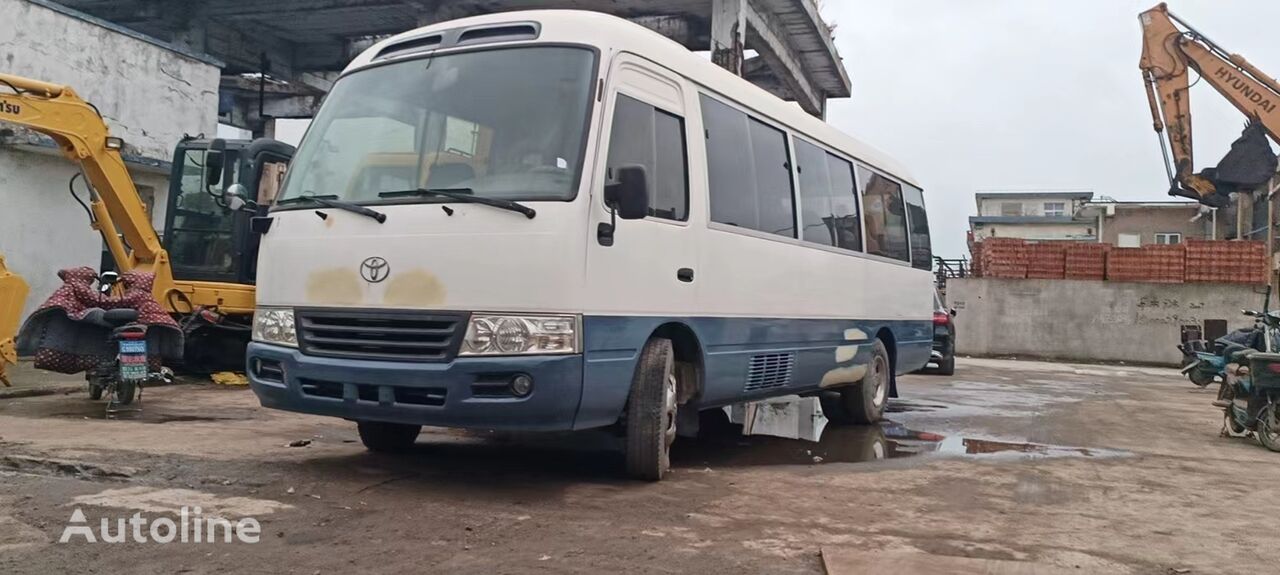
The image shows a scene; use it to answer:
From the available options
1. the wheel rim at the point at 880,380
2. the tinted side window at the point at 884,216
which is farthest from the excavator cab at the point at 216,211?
the wheel rim at the point at 880,380

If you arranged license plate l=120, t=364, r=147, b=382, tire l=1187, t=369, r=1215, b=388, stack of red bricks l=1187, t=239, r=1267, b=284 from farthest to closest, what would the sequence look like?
stack of red bricks l=1187, t=239, r=1267, b=284 → tire l=1187, t=369, r=1215, b=388 → license plate l=120, t=364, r=147, b=382

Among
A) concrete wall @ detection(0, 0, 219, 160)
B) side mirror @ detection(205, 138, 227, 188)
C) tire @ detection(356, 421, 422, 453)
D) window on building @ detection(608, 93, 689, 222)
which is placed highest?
concrete wall @ detection(0, 0, 219, 160)

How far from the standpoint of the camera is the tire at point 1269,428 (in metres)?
8.52

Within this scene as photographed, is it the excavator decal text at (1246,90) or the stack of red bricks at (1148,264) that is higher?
the excavator decal text at (1246,90)

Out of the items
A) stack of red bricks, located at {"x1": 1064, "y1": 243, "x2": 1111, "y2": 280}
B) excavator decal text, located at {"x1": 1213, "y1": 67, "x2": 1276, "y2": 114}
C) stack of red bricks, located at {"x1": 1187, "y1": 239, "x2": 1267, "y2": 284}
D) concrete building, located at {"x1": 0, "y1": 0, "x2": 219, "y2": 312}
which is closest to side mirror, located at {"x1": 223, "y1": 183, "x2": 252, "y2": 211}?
concrete building, located at {"x1": 0, "y1": 0, "x2": 219, "y2": 312}

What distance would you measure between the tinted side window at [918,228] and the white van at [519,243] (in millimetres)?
4708

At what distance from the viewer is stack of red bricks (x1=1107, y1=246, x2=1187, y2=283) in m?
25.8

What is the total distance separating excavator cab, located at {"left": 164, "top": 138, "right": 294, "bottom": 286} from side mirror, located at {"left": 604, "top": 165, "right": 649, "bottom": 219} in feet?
24.9

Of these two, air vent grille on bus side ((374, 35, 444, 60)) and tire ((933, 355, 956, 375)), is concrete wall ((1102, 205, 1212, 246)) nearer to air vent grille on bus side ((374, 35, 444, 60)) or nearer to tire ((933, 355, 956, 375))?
tire ((933, 355, 956, 375))

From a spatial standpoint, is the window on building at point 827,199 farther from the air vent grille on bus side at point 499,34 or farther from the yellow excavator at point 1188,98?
the yellow excavator at point 1188,98

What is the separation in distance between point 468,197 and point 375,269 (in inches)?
26.1

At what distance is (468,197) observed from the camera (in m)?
5.15

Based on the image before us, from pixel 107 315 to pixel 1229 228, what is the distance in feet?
119
